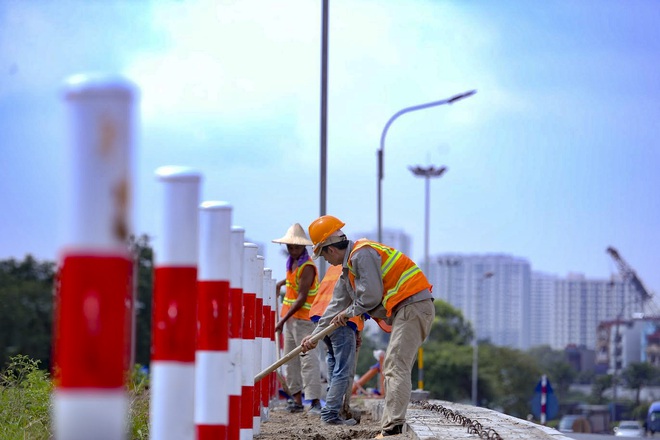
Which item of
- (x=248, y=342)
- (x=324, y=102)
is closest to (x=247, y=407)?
(x=248, y=342)

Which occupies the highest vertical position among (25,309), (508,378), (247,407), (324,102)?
(324,102)

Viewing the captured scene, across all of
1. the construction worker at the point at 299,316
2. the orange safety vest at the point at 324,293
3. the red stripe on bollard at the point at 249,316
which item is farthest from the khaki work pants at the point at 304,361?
the red stripe on bollard at the point at 249,316

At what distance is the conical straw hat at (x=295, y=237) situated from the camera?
1180 centimetres

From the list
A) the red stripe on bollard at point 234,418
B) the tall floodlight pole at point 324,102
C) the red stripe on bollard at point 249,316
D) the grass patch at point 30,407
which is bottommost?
the grass patch at point 30,407

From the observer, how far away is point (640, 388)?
464ft

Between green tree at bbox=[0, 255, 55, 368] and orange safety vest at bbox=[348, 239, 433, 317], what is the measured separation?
51.1 m

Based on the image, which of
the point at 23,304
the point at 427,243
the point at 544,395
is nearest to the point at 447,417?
the point at 544,395

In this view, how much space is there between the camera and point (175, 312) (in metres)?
3.73

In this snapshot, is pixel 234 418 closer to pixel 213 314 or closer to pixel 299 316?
pixel 213 314

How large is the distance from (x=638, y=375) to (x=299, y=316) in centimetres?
13219

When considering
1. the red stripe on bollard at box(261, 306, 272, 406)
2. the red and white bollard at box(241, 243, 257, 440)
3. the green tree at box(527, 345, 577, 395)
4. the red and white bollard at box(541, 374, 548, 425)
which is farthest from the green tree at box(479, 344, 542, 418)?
the red and white bollard at box(241, 243, 257, 440)

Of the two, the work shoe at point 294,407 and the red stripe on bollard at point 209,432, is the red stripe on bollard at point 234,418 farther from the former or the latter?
the work shoe at point 294,407

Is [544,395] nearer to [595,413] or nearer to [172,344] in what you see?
[172,344]

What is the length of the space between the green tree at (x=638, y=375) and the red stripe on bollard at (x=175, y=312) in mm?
138227
